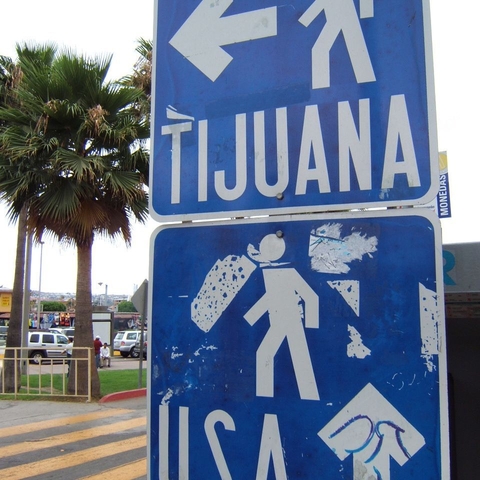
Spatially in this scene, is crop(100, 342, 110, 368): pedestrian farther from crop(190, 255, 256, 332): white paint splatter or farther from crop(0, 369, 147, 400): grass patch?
crop(190, 255, 256, 332): white paint splatter

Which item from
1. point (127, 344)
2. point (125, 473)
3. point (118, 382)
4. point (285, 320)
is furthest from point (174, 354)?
point (127, 344)

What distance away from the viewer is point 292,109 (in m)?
1.57

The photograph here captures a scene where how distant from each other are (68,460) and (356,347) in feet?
28.8

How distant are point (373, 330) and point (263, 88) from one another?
0.71 m

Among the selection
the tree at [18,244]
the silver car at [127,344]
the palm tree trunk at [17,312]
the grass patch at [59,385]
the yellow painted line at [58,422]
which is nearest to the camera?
the yellow painted line at [58,422]

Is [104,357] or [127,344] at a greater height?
[127,344]

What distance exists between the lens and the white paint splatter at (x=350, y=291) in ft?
Result: 4.55

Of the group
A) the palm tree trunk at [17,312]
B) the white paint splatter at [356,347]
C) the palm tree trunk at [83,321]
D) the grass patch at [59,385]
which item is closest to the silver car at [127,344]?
the grass patch at [59,385]

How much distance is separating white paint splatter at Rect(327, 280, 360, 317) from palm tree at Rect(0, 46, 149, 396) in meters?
13.0

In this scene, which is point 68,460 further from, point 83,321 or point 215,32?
point 215,32

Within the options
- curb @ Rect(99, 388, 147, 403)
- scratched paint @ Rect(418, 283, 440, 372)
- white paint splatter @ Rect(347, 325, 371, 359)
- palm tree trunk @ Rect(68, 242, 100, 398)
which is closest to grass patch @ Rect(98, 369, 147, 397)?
curb @ Rect(99, 388, 147, 403)

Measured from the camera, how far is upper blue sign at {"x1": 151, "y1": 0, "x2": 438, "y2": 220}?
1.44m

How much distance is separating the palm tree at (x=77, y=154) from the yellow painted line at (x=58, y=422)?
9.13 feet

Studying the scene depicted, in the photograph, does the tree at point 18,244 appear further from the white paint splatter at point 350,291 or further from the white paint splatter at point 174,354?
the white paint splatter at point 350,291
